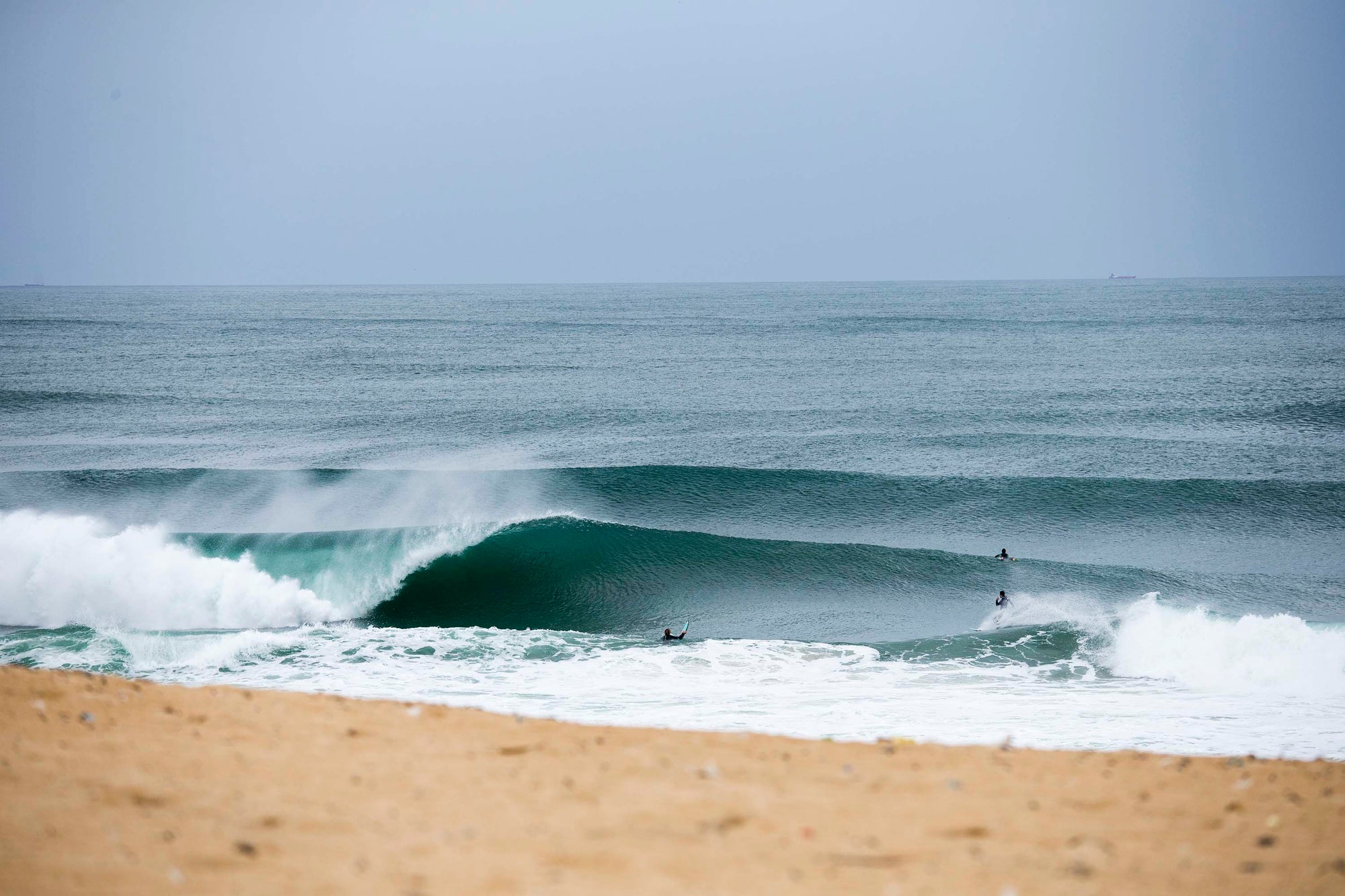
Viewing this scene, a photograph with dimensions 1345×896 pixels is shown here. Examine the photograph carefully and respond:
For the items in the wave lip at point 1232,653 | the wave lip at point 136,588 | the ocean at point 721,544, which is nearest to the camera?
the ocean at point 721,544

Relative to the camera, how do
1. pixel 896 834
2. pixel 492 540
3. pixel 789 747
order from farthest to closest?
pixel 492 540 → pixel 789 747 → pixel 896 834

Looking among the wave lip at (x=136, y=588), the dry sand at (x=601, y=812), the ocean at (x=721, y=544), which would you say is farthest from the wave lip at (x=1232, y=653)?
the wave lip at (x=136, y=588)

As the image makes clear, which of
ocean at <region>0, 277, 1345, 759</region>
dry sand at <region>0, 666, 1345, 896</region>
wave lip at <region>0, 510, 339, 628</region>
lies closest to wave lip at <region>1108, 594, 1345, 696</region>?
ocean at <region>0, 277, 1345, 759</region>

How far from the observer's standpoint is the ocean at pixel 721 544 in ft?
39.9

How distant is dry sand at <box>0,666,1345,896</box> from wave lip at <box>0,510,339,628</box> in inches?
373

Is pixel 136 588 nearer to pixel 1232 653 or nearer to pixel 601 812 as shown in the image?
pixel 601 812

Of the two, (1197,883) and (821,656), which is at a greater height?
(1197,883)

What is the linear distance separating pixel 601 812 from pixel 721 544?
14.5 m

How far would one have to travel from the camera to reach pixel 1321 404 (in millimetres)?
33281

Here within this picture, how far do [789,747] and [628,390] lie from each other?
3294 centimetres

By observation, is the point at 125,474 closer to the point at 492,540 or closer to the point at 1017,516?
the point at 492,540

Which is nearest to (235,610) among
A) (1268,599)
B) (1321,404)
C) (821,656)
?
(821,656)

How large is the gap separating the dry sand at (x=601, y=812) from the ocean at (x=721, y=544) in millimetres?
3500

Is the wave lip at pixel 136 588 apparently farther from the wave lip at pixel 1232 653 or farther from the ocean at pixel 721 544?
the wave lip at pixel 1232 653
